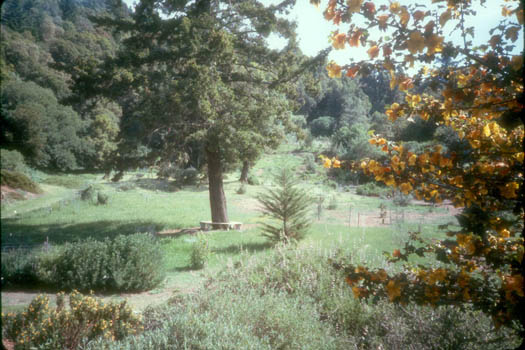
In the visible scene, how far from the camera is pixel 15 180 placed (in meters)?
1.22

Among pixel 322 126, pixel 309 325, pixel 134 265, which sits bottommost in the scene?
pixel 134 265

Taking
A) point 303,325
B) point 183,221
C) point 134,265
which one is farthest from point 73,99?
point 303,325

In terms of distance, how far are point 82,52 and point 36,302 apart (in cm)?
825

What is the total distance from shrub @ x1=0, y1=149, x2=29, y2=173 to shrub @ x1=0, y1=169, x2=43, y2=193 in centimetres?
2

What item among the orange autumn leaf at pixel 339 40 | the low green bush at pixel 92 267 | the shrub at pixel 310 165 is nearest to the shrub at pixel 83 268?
the low green bush at pixel 92 267

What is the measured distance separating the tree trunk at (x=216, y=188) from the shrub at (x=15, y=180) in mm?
8964

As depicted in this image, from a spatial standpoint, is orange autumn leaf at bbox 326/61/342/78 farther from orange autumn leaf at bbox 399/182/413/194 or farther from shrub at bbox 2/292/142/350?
shrub at bbox 2/292/142/350

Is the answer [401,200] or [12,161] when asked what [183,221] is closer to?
[401,200]

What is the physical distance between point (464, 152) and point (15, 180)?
6.98ft

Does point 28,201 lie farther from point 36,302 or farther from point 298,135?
point 298,135

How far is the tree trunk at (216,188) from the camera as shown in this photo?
10.4 metres

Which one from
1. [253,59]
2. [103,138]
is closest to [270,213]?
[253,59]

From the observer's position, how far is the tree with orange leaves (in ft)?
4.98

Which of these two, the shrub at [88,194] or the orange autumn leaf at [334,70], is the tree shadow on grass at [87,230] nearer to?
the shrub at [88,194]
